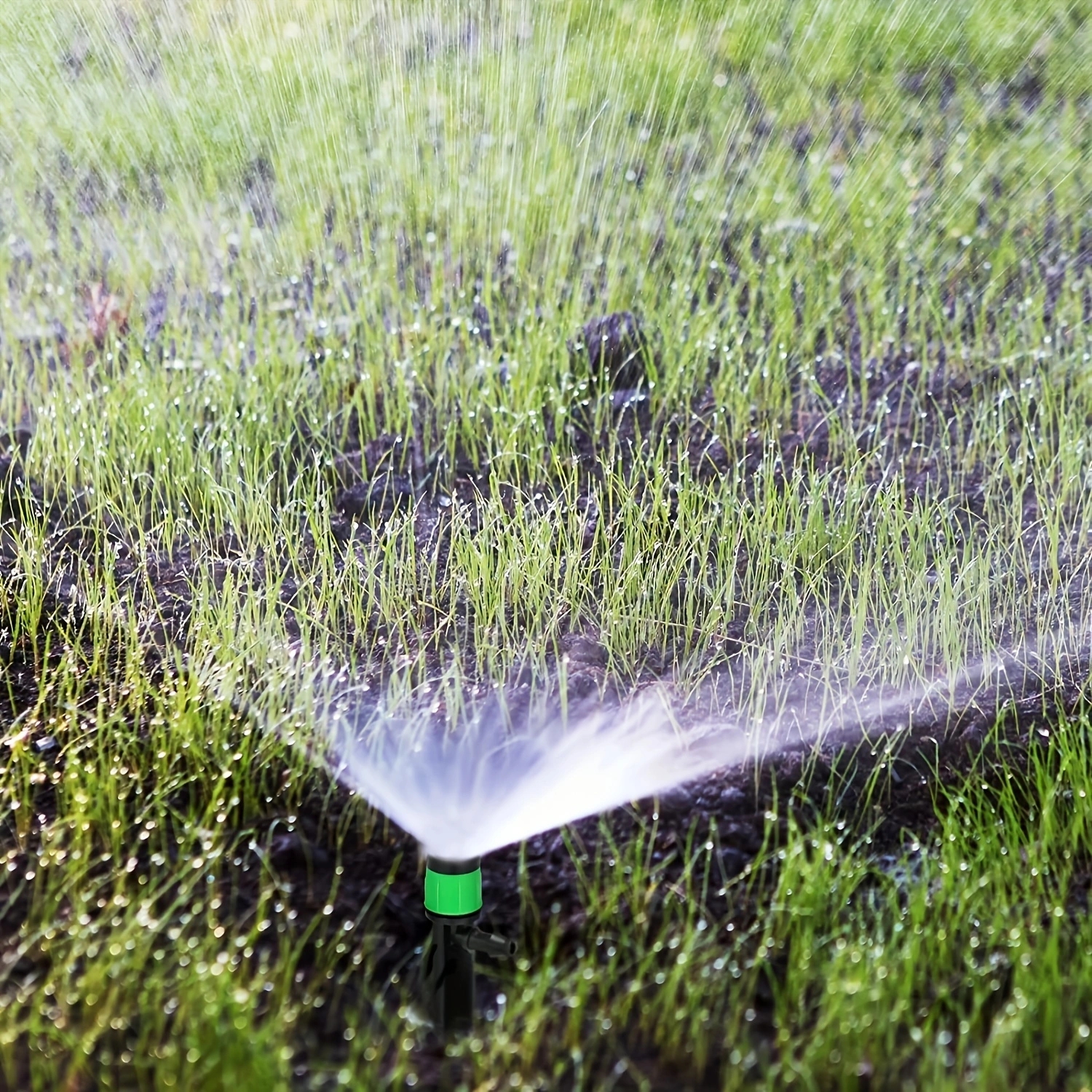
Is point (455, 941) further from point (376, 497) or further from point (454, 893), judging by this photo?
point (376, 497)

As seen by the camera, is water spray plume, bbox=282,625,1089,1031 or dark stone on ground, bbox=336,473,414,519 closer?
water spray plume, bbox=282,625,1089,1031

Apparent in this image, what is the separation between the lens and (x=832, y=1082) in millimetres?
1409

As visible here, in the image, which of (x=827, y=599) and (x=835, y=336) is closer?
(x=827, y=599)

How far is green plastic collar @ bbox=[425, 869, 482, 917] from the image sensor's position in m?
1.49

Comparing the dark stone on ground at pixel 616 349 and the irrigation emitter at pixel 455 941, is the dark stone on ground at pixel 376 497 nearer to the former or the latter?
the dark stone on ground at pixel 616 349

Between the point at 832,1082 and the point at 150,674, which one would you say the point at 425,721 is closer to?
the point at 150,674

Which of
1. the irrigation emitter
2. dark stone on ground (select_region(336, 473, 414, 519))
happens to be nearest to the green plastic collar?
the irrigation emitter

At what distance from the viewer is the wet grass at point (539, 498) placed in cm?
151

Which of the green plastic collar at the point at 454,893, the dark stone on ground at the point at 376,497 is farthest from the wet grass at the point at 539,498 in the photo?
the green plastic collar at the point at 454,893

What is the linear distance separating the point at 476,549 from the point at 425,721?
0.39 m

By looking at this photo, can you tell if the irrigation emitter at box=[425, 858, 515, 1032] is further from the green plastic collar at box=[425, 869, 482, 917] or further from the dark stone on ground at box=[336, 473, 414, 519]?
the dark stone on ground at box=[336, 473, 414, 519]

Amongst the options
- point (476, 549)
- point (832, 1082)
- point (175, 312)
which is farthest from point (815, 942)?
point (175, 312)

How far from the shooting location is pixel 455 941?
1.51 metres

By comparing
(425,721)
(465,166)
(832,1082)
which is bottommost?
(832,1082)
